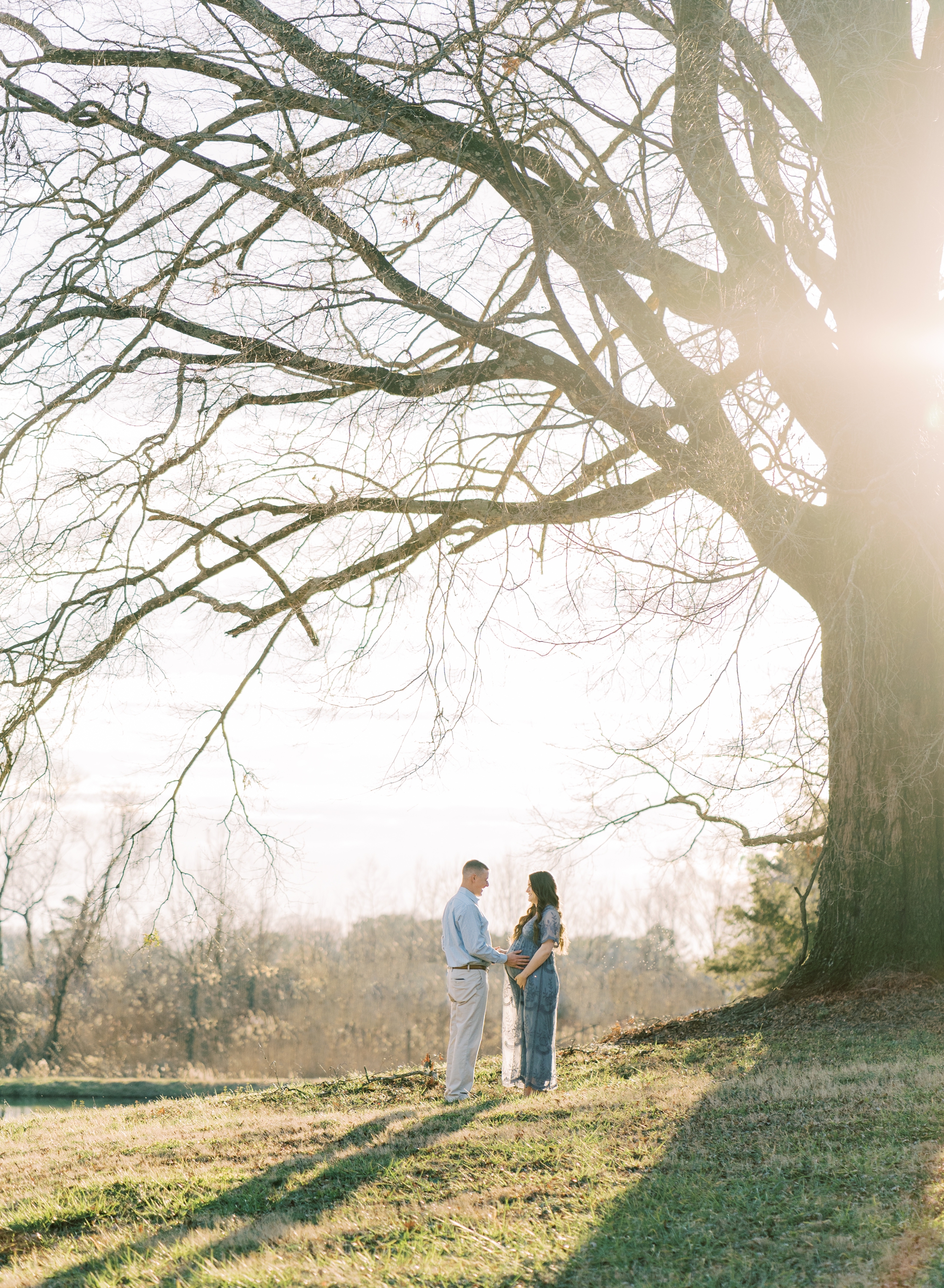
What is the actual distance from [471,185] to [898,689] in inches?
261

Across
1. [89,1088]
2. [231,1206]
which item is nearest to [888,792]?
[231,1206]

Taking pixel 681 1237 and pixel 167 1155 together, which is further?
pixel 167 1155

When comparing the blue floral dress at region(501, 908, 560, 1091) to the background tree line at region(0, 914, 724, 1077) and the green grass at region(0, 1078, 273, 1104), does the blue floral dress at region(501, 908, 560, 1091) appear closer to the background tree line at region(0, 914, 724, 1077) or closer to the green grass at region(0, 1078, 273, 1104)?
the green grass at region(0, 1078, 273, 1104)

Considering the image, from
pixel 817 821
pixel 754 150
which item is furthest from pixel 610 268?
pixel 817 821

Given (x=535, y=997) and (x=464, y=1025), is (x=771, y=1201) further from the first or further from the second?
(x=464, y=1025)

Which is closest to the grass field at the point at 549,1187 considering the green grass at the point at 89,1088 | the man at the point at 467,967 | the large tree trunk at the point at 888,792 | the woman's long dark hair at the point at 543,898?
the man at the point at 467,967

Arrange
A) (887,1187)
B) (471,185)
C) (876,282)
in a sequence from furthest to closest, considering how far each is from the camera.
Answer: (471,185) → (876,282) → (887,1187)

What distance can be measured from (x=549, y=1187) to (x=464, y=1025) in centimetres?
321

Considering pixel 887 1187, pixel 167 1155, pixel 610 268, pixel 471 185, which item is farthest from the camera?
pixel 471 185

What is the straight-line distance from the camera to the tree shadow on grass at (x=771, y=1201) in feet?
13.7

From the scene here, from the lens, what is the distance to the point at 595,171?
34.4ft

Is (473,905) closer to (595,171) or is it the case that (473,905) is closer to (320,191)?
(320,191)

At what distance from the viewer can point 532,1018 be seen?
8555mm

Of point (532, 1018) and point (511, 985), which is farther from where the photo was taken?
point (511, 985)
